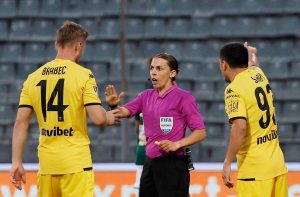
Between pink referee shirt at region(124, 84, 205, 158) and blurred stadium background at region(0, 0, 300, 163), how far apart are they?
219 inches

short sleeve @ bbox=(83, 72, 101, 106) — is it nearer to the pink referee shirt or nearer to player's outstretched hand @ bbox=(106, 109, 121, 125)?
player's outstretched hand @ bbox=(106, 109, 121, 125)

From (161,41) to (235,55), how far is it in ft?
25.9

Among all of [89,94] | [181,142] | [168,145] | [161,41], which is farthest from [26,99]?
[161,41]

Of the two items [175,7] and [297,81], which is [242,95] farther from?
[175,7]

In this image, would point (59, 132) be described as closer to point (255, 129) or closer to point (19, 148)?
point (19, 148)

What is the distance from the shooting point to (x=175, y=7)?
1391cm

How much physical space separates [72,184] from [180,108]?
55.1 inches

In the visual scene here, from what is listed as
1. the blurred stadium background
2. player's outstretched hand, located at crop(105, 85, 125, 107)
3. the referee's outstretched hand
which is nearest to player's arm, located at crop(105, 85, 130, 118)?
player's outstretched hand, located at crop(105, 85, 125, 107)

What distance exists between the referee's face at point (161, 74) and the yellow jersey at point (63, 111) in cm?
118

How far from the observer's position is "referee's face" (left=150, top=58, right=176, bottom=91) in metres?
6.43

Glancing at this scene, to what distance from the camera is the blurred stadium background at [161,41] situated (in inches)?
488

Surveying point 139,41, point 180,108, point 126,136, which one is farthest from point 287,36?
point 180,108

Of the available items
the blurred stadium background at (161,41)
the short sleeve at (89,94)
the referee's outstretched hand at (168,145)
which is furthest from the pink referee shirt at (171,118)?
the blurred stadium background at (161,41)

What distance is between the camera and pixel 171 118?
6.33 meters
